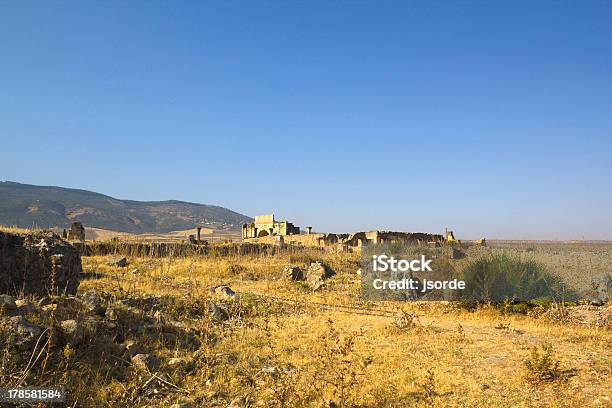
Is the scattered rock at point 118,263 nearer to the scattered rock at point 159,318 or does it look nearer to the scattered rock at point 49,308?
the scattered rock at point 159,318

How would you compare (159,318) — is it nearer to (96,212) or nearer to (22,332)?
(22,332)

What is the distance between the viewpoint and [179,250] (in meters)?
23.2

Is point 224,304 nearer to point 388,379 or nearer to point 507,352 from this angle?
point 388,379

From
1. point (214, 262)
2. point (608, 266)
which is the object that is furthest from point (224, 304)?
point (608, 266)

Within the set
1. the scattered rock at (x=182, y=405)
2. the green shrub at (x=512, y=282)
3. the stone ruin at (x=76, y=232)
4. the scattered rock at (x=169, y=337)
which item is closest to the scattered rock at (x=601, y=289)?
the green shrub at (x=512, y=282)

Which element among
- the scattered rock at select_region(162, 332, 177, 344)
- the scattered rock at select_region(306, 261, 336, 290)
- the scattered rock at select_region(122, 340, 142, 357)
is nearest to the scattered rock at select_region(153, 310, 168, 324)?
the scattered rock at select_region(162, 332, 177, 344)

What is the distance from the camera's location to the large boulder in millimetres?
7704

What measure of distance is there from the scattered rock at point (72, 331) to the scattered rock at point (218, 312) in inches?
130

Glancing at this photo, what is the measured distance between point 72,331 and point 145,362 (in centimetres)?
99

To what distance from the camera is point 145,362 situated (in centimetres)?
532

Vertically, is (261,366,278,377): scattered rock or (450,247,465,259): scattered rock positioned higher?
(450,247,465,259): scattered rock

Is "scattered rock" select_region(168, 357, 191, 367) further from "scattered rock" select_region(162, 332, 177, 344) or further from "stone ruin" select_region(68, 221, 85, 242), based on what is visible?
"stone ruin" select_region(68, 221, 85, 242)

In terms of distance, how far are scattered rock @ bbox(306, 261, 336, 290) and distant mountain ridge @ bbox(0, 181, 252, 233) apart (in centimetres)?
11208

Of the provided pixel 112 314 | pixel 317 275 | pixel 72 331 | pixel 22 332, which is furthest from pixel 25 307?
pixel 317 275
